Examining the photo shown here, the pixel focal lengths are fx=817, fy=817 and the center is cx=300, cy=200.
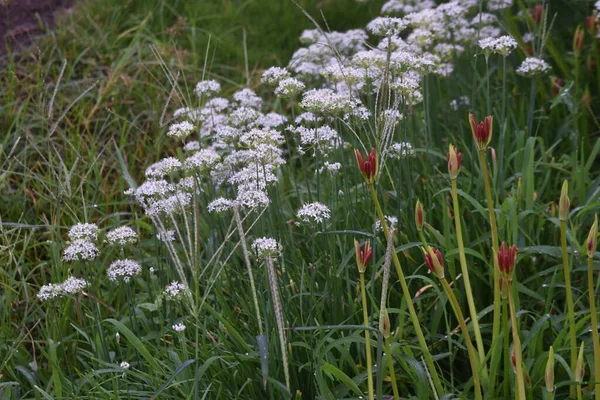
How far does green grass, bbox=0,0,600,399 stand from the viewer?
94.1 inches

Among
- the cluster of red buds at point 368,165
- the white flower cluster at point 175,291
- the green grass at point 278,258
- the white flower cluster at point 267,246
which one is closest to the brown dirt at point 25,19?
the green grass at point 278,258

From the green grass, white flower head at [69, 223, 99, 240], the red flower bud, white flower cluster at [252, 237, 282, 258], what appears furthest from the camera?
white flower head at [69, 223, 99, 240]

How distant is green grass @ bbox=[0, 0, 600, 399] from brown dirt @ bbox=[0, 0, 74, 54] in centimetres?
18

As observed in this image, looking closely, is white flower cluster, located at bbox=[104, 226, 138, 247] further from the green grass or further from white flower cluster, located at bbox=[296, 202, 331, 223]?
white flower cluster, located at bbox=[296, 202, 331, 223]

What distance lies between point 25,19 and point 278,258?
3.09 m

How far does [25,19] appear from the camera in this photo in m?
5.09

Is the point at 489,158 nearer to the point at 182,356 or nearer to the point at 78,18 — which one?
the point at 182,356

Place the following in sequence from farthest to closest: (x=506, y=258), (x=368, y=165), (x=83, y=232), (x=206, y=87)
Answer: (x=206, y=87)
(x=83, y=232)
(x=368, y=165)
(x=506, y=258)

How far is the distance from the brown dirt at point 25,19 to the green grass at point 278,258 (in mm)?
182

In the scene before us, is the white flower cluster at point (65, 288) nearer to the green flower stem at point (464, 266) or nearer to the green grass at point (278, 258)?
the green grass at point (278, 258)

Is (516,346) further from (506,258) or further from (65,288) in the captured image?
(65,288)

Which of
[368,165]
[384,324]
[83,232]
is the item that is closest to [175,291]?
[83,232]

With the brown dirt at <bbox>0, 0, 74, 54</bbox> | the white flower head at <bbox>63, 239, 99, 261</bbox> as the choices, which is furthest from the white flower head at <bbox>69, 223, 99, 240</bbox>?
the brown dirt at <bbox>0, 0, 74, 54</bbox>

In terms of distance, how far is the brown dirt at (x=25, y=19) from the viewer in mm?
4825
